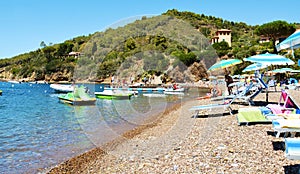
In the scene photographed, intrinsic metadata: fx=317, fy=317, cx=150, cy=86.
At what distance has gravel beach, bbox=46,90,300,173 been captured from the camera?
223 inches

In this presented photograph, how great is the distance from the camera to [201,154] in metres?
6.70

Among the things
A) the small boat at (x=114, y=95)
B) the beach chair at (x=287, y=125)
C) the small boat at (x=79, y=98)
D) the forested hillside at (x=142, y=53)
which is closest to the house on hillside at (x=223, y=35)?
the forested hillside at (x=142, y=53)

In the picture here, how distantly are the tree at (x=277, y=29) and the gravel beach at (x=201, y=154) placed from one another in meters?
59.2

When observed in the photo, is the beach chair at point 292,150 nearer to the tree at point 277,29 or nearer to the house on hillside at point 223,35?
the tree at point 277,29

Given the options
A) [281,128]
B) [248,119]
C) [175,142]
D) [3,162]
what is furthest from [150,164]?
[3,162]

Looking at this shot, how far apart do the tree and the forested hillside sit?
125 inches

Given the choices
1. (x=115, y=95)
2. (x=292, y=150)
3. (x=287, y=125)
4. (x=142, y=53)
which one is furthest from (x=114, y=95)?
(x=292, y=150)

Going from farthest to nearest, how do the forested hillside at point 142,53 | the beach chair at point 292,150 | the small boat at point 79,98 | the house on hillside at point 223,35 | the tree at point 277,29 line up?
the house on hillside at point 223,35 < the tree at point 277,29 < the small boat at point 79,98 < the forested hillside at point 142,53 < the beach chair at point 292,150

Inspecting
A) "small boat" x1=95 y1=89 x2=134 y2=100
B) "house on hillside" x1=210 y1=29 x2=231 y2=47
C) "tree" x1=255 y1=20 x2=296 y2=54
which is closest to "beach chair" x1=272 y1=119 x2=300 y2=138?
"small boat" x1=95 y1=89 x2=134 y2=100

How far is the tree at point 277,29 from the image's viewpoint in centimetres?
6290

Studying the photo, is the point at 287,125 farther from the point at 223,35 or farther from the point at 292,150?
the point at 223,35

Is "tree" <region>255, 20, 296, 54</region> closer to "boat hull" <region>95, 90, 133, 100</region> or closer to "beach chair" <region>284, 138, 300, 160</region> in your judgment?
"boat hull" <region>95, 90, 133, 100</region>

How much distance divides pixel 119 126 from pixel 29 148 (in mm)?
5068

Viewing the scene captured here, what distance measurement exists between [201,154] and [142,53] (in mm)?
18210
